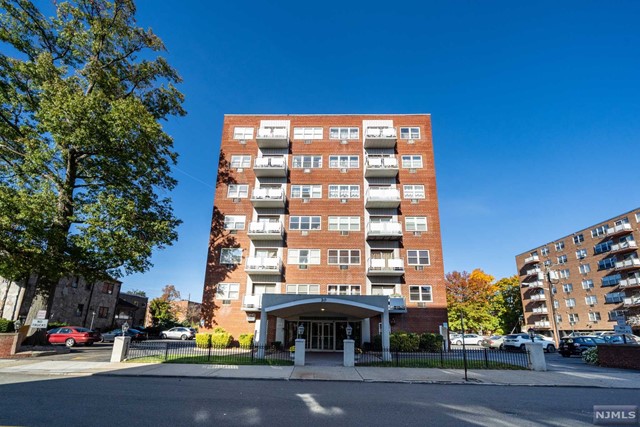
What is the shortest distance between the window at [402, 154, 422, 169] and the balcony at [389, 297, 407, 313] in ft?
43.0

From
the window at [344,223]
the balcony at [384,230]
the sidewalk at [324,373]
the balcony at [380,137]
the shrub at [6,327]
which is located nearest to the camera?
the sidewalk at [324,373]

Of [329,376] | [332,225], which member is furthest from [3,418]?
[332,225]

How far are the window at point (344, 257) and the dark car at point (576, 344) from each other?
16.9 meters

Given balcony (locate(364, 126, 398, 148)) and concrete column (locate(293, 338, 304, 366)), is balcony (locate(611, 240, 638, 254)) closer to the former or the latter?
balcony (locate(364, 126, 398, 148))

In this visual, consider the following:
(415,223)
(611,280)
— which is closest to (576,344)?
(415,223)

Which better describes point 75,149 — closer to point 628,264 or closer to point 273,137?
point 273,137

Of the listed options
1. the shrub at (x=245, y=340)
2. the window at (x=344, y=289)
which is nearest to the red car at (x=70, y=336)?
the shrub at (x=245, y=340)

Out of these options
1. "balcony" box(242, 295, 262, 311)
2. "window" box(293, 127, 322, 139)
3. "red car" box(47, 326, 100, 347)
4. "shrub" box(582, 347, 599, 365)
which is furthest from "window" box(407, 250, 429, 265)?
"red car" box(47, 326, 100, 347)

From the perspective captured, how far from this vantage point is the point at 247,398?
9266mm

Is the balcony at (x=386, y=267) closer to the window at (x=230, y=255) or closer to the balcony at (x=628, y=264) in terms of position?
the window at (x=230, y=255)

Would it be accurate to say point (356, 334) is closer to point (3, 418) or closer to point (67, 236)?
point (67, 236)

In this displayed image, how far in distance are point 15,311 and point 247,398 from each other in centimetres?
3289

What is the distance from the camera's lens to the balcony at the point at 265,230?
30.2m

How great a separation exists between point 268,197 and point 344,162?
8544mm
